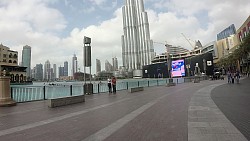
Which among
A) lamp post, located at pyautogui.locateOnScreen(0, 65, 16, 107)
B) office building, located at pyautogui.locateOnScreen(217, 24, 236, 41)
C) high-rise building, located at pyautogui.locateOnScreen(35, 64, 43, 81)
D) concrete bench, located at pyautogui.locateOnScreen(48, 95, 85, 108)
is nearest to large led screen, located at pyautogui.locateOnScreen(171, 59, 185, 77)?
concrete bench, located at pyautogui.locateOnScreen(48, 95, 85, 108)

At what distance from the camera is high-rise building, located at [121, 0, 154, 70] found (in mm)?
188625

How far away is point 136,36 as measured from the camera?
19225 centimetres

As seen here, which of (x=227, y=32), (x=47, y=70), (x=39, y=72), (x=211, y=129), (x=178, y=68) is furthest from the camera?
(x=227, y=32)

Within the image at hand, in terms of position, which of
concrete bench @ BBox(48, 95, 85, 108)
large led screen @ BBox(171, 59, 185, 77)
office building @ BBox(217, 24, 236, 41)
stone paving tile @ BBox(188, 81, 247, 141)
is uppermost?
office building @ BBox(217, 24, 236, 41)

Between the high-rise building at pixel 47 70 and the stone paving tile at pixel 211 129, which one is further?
the high-rise building at pixel 47 70

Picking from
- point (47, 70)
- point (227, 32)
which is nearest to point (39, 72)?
point (47, 70)

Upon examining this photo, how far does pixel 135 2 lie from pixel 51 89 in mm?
193860

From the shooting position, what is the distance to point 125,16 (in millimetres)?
196000

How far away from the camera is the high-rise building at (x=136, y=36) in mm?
188625

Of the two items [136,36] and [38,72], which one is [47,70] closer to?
[38,72]

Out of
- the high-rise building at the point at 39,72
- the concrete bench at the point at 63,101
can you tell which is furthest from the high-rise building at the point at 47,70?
the concrete bench at the point at 63,101

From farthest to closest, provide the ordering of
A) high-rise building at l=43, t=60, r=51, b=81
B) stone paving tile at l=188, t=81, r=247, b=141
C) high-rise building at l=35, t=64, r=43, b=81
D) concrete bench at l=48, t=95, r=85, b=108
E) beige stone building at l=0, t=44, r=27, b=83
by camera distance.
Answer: high-rise building at l=43, t=60, r=51, b=81 < high-rise building at l=35, t=64, r=43, b=81 < beige stone building at l=0, t=44, r=27, b=83 < concrete bench at l=48, t=95, r=85, b=108 < stone paving tile at l=188, t=81, r=247, b=141

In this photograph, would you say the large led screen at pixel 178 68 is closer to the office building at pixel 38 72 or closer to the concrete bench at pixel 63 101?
the concrete bench at pixel 63 101

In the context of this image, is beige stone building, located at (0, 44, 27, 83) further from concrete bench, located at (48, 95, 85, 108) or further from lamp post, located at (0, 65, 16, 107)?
concrete bench, located at (48, 95, 85, 108)
